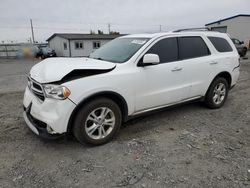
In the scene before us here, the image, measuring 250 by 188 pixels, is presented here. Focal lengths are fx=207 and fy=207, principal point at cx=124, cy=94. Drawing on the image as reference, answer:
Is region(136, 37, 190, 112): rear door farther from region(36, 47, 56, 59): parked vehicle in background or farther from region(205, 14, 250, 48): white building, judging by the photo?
region(205, 14, 250, 48): white building

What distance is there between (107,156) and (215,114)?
279cm

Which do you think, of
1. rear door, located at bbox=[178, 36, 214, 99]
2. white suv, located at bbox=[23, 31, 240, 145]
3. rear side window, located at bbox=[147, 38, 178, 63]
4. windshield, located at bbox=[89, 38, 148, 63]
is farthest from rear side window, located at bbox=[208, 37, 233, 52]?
windshield, located at bbox=[89, 38, 148, 63]

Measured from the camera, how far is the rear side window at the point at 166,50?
3.74 m

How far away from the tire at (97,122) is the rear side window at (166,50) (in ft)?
4.06

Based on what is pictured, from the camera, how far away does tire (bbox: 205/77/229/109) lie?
15.3 feet

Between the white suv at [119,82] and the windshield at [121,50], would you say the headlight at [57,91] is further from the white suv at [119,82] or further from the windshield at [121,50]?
the windshield at [121,50]

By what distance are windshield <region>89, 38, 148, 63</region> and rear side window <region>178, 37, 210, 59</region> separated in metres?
0.82

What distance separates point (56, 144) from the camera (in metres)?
3.34

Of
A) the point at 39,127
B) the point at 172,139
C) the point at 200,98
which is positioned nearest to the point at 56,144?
the point at 39,127

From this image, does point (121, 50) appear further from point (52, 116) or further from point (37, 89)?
point (52, 116)

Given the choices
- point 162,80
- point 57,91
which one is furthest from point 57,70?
point 162,80

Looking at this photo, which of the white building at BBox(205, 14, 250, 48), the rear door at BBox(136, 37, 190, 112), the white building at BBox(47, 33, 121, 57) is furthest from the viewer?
the white building at BBox(205, 14, 250, 48)

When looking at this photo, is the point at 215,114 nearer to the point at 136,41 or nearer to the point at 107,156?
the point at 136,41

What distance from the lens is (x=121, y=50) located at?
153 inches
